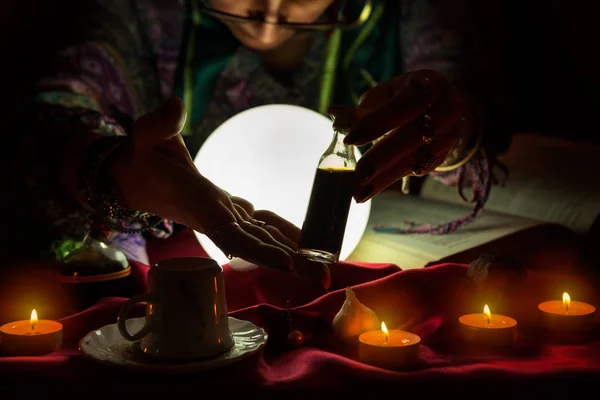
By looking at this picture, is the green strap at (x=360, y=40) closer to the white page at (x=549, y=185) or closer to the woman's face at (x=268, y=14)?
the woman's face at (x=268, y=14)

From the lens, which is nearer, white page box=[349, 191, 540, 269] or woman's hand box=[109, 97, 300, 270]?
woman's hand box=[109, 97, 300, 270]

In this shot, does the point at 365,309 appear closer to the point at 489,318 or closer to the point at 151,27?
the point at 489,318

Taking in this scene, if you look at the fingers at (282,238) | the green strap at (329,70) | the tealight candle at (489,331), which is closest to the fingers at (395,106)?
the fingers at (282,238)

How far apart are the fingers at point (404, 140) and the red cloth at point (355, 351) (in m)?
0.14

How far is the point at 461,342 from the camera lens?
0.73 metres

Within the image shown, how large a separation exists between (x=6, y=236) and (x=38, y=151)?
0.34m

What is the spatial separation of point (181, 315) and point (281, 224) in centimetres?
27

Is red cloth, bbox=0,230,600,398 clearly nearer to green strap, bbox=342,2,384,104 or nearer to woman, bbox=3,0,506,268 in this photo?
woman, bbox=3,0,506,268

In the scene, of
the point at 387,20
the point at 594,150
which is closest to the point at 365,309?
the point at 594,150

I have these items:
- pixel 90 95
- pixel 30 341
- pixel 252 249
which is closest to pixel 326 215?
pixel 252 249

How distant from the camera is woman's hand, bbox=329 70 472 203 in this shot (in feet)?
2.66

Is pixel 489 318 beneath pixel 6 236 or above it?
beneath

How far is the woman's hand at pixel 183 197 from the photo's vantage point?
70cm

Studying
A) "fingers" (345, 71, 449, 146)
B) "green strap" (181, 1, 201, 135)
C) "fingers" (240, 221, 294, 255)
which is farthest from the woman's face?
"fingers" (240, 221, 294, 255)
